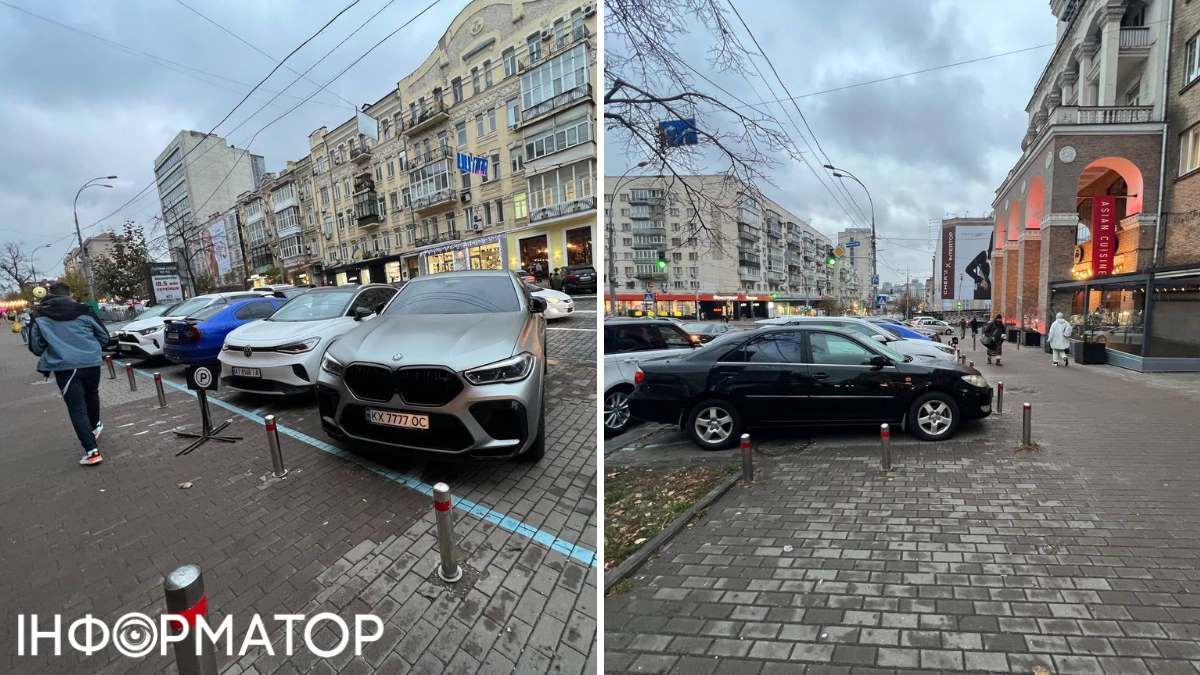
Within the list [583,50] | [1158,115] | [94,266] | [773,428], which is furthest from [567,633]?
[94,266]

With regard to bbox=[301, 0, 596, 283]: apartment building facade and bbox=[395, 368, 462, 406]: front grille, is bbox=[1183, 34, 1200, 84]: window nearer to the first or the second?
bbox=[301, 0, 596, 283]: apartment building facade

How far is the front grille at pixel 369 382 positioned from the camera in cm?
378

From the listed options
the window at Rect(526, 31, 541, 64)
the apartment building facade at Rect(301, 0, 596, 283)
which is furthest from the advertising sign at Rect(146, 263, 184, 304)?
the window at Rect(526, 31, 541, 64)

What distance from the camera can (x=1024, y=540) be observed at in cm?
360

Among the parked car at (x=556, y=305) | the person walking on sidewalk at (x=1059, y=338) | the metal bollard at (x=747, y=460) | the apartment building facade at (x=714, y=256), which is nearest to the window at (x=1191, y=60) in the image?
the person walking on sidewalk at (x=1059, y=338)

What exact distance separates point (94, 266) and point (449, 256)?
22.5 metres

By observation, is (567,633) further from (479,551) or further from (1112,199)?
(1112,199)

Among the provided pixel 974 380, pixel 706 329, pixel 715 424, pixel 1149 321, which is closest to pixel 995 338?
pixel 1149 321

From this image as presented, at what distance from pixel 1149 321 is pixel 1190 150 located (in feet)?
38.2

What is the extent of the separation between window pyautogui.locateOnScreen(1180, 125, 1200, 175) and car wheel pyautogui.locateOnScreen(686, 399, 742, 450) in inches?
905

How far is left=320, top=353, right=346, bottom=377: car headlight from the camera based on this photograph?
13.0 ft

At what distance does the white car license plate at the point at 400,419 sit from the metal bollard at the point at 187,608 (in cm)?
195

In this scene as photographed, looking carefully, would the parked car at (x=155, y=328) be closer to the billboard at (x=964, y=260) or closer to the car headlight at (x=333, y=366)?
the car headlight at (x=333, y=366)

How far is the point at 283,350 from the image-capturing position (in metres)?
5.97
